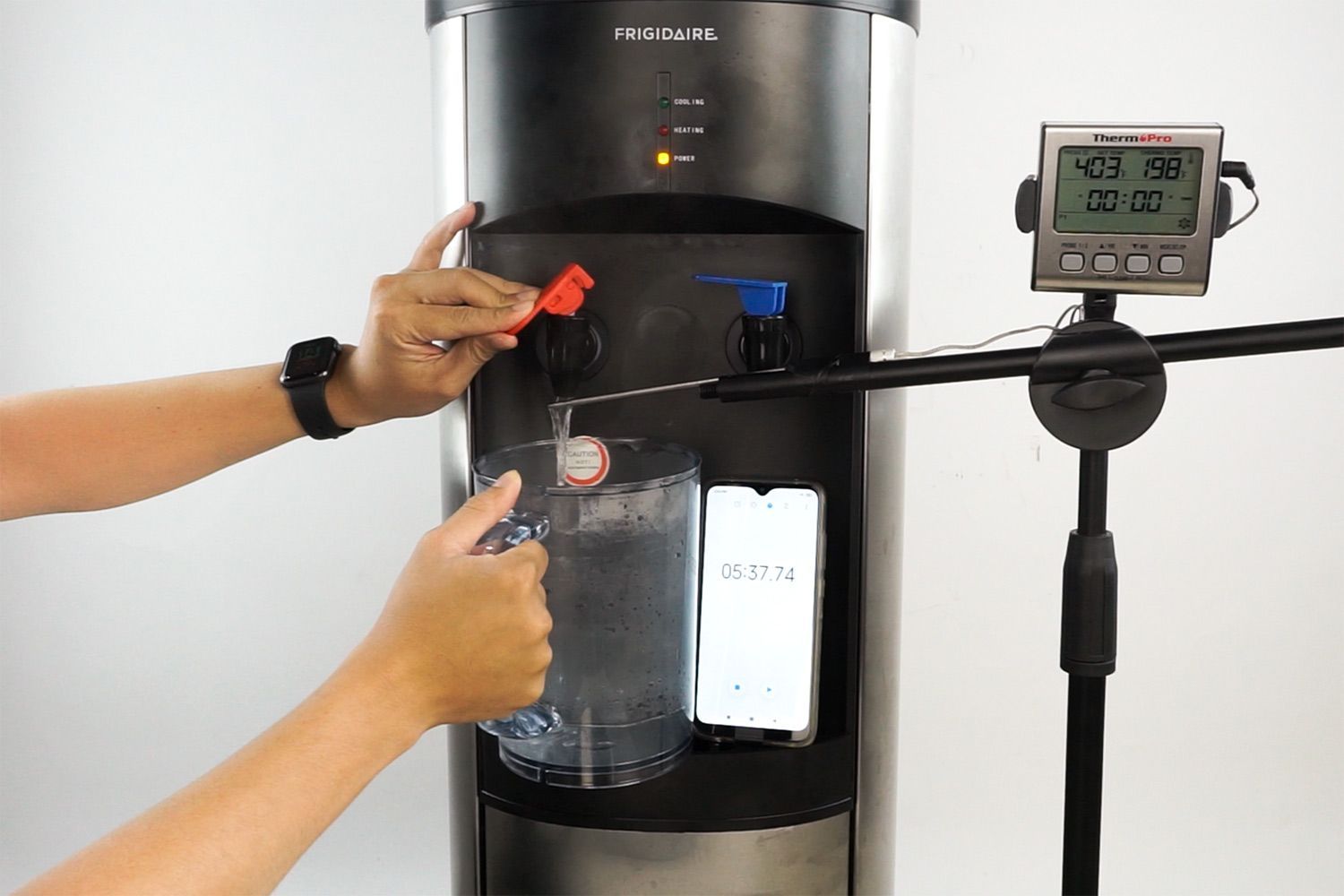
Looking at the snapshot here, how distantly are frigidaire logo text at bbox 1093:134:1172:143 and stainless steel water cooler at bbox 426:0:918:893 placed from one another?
196mm

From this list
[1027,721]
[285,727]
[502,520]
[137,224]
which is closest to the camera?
[285,727]

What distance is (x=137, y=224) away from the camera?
1489 mm

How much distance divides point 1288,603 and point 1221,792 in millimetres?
250

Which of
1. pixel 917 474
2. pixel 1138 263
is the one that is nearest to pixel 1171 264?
pixel 1138 263

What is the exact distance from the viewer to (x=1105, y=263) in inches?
32.1

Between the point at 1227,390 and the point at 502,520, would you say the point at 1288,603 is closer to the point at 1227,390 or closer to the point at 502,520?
the point at 1227,390

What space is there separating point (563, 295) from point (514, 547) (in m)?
0.19

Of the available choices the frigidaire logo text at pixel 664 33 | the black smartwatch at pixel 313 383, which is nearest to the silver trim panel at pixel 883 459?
the frigidaire logo text at pixel 664 33

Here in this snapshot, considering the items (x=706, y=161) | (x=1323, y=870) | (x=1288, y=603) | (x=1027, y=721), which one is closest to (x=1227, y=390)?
(x=1288, y=603)

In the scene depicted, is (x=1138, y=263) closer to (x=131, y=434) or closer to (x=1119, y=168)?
(x=1119, y=168)

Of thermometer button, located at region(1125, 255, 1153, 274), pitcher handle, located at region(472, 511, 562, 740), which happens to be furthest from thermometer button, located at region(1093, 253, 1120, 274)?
pitcher handle, located at region(472, 511, 562, 740)

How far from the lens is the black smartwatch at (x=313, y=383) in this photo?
107cm

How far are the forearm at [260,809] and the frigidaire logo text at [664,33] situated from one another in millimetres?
460

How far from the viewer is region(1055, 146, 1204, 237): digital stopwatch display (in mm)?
800
